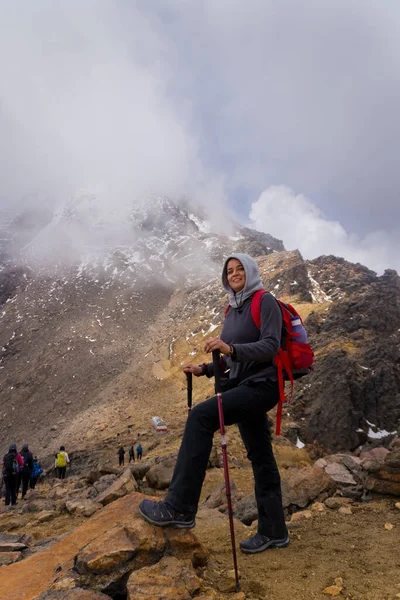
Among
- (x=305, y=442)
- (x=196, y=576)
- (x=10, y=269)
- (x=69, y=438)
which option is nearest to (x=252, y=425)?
(x=196, y=576)

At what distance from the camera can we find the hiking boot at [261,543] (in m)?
4.24

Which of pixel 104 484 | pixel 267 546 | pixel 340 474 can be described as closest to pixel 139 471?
pixel 104 484

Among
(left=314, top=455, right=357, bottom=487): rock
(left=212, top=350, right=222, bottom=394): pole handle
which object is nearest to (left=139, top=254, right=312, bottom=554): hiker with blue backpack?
(left=212, top=350, right=222, bottom=394): pole handle

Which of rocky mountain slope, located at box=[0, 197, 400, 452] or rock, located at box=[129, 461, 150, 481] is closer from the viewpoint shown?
rock, located at box=[129, 461, 150, 481]

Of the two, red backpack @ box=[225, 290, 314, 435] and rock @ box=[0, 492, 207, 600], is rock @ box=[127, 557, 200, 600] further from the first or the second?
red backpack @ box=[225, 290, 314, 435]

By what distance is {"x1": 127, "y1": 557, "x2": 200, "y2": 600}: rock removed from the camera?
3.08m

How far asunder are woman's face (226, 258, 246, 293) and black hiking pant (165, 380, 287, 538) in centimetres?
116

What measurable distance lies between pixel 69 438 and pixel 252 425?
104 ft

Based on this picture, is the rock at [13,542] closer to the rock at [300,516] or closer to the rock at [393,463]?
the rock at [300,516]

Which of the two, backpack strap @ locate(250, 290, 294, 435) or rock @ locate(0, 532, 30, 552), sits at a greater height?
backpack strap @ locate(250, 290, 294, 435)

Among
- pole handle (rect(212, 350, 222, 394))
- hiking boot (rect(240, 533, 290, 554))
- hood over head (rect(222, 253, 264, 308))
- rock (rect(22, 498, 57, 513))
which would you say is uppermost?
hood over head (rect(222, 253, 264, 308))

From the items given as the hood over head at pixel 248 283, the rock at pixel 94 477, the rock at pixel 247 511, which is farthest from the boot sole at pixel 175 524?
the rock at pixel 94 477

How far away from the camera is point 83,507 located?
916 cm

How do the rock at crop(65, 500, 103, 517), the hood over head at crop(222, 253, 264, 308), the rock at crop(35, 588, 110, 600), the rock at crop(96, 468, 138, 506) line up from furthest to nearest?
the rock at crop(65, 500, 103, 517) → the rock at crop(96, 468, 138, 506) → the hood over head at crop(222, 253, 264, 308) → the rock at crop(35, 588, 110, 600)
